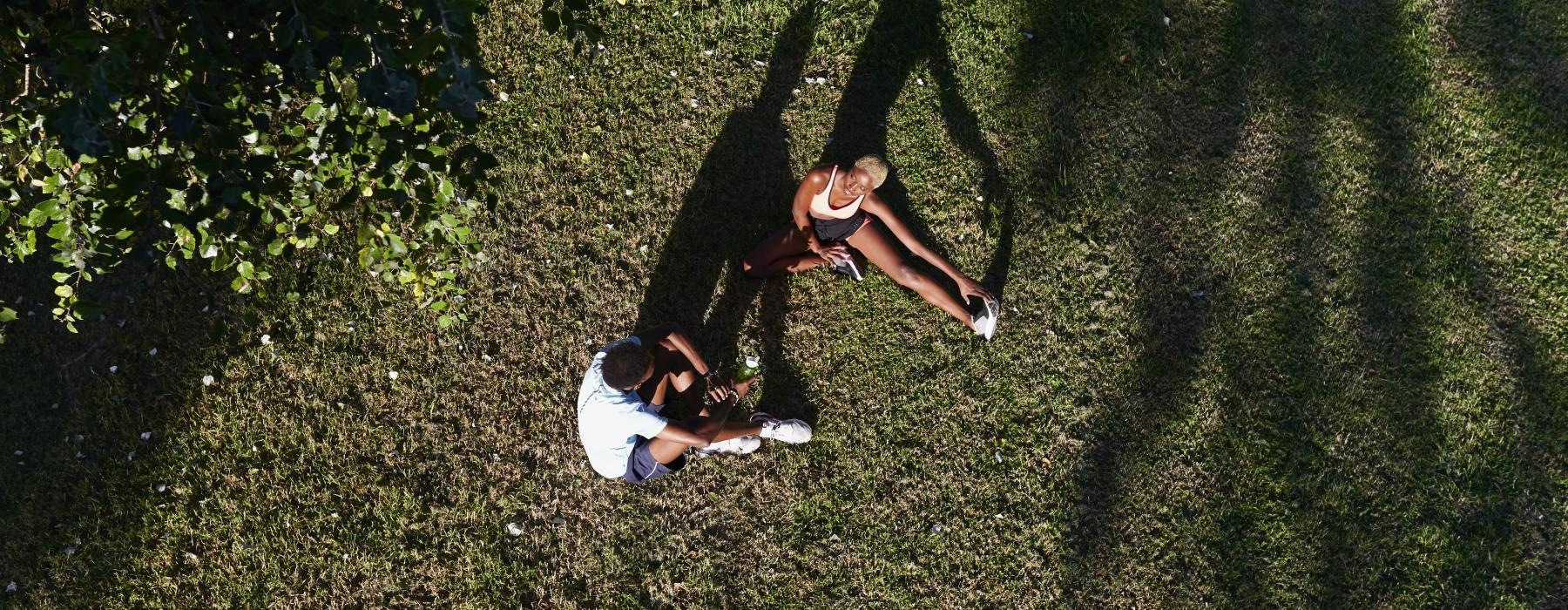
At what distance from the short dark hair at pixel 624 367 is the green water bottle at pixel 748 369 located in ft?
2.89

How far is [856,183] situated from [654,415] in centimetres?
186

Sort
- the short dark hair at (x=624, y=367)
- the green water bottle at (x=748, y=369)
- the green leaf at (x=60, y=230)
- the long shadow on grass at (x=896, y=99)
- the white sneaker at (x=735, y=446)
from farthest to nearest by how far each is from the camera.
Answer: the long shadow on grass at (x=896, y=99) → the white sneaker at (x=735, y=446) → the green water bottle at (x=748, y=369) → the short dark hair at (x=624, y=367) → the green leaf at (x=60, y=230)

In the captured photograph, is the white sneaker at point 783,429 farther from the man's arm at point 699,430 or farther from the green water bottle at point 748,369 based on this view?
the man's arm at point 699,430

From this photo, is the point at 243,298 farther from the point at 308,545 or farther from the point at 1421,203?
the point at 1421,203

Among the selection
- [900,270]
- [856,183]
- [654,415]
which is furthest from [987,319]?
[654,415]

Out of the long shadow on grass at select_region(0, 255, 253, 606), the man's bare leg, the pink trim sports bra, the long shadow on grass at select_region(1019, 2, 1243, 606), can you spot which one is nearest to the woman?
the pink trim sports bra

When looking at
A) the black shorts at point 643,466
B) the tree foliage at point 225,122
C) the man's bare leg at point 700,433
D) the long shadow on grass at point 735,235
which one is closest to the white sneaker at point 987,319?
the long shadow on grass at point 735,235

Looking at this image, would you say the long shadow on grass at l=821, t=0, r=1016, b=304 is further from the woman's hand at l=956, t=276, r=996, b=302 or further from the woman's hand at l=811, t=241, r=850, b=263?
the woman's hand at l=811, t=241, r=850, b=263

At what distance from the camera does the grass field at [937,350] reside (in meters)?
6.05

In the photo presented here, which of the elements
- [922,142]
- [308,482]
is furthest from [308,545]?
[922,142]

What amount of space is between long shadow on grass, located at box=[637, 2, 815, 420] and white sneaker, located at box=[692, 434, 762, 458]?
378 mm

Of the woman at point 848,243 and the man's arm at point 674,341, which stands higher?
the woman at point 848,243

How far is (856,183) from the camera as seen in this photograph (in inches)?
A: 223

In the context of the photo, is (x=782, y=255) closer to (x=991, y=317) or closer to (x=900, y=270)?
(x=900, y=270)
